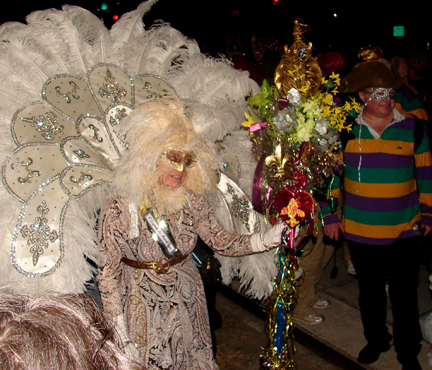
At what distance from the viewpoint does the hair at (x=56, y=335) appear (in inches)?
30.5

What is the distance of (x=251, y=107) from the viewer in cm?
249

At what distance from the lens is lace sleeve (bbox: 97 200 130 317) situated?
7.61ft

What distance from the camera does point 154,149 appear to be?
7.50 feet

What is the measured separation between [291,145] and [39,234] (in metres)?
1.54

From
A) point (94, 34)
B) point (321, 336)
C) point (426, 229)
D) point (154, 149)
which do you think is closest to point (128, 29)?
point (94, 34)

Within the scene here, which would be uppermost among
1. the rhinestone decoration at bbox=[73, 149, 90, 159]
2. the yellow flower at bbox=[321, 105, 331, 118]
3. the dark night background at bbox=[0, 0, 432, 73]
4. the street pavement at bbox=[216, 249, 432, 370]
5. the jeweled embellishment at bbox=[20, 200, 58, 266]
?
the dark night background at bbox=[0, 0, 432, 73]

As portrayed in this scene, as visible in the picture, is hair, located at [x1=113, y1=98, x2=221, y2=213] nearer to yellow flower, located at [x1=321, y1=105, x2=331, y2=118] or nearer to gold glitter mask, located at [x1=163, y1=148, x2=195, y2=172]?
gold glitter mask, located at [x1=163, y1=148, x2=195, y2=172]

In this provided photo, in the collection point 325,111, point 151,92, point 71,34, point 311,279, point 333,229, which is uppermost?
point 71,34

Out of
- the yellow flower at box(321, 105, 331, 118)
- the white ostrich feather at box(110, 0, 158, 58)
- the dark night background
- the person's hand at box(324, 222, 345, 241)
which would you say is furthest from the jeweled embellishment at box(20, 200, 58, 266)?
the dark night background

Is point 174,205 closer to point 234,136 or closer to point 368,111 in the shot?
point 234,136

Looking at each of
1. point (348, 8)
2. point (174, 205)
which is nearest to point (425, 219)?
point (174, 205)

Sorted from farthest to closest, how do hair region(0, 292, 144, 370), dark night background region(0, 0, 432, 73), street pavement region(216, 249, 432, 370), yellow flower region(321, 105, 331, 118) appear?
1. dark night background region(0, 0, 432, 73)
2. street pavement region(216, 249, 432, 370)
3. yellow flower region(321, 105, 331, 118)
4. hair region(0, 292, 144, 370)

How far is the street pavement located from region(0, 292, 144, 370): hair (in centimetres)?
245

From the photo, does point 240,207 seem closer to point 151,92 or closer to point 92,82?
point 151,92
